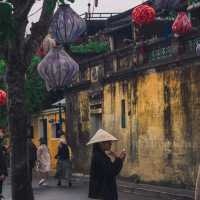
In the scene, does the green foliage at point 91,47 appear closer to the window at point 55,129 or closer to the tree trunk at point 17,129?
the window at point 55,129

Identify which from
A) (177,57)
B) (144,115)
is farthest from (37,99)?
(177,57)

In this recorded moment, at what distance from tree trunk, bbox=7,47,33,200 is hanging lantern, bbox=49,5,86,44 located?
1.30 metres

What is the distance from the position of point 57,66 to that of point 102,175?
65.5 inches

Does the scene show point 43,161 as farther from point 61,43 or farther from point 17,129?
point 17,129

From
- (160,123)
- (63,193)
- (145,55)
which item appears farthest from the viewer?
(145,55)

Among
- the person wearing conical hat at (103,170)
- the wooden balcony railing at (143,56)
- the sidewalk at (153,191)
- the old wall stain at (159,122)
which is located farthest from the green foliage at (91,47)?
the person wearing conical hat at (103,170)

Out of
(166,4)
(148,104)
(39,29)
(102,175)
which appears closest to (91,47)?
(148,104)

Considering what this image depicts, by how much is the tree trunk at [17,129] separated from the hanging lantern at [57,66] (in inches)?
61.2

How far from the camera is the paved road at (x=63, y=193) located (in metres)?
16.8

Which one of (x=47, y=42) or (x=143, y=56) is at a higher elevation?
(x=143, y=56)

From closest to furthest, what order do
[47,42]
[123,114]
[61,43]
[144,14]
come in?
[61,43] < [47,42] < [144,14] < [123,114]

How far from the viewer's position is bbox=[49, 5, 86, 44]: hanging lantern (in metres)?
8.45

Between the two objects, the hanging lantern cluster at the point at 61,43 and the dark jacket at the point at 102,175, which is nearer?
the dark jacket at the point at 102,175

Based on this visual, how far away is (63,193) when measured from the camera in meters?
18.2
